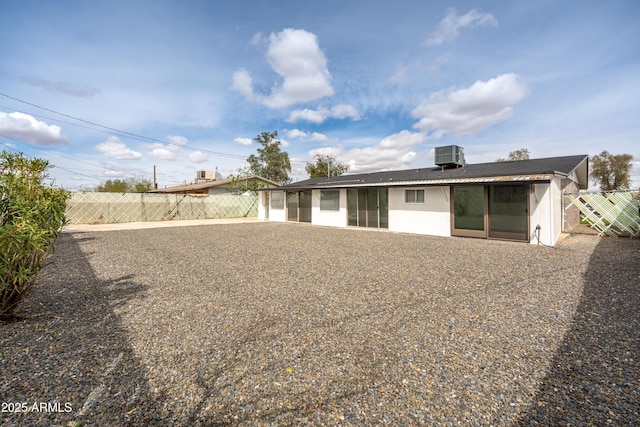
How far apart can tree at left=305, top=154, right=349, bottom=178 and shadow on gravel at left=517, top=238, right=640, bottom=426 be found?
2976 centimetres

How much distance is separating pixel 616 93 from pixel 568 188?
155 inches

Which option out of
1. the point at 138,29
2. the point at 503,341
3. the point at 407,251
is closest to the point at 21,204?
the point at 503,341

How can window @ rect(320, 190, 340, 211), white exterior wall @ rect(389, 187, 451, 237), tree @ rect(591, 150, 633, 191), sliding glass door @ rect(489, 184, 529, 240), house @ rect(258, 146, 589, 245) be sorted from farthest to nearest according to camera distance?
1. tree @ rect(591, 150, 633, 191)
2. window @ rect(320, 190, 340, 211)
3. white exterior wall @ rect(389, 187, 451, 237)
4. sliding glass door @ rect(489, 184, 529, 240)
5. house @ rect(258, 146, 589, 245)

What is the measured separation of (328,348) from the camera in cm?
275

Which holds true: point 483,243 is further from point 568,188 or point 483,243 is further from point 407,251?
point 568,188

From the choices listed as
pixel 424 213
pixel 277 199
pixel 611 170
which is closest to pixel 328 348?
pixel 424 213

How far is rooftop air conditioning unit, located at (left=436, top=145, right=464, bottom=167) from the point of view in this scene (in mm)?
13203

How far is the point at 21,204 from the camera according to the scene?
124 inches

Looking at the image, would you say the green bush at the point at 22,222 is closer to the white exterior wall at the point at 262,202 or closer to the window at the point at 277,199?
the window at the point at 277,199

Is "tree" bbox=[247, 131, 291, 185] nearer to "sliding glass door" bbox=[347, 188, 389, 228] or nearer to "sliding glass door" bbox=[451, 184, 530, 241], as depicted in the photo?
"sliding glass door" bbox=[347, 188, 389, 228]

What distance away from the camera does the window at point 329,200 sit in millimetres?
14595

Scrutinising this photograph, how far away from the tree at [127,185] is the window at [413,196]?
41178 mm

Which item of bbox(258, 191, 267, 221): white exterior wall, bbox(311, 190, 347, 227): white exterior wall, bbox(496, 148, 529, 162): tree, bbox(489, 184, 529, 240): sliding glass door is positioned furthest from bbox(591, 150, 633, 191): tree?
bbox(258, 191, 267, 221): white exterior wall

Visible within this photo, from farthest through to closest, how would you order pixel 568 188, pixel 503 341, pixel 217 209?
pixel 217 209 < pixel 568 188 < pixel 503 341
